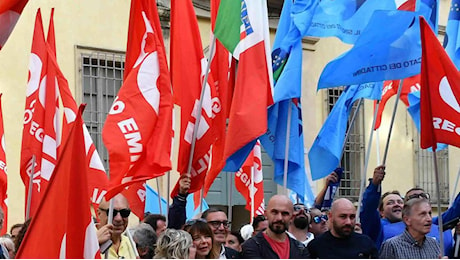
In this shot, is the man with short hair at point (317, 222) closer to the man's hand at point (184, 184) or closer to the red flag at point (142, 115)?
the man's hand at point (184, 184)

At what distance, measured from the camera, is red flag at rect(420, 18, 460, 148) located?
9.27 metres

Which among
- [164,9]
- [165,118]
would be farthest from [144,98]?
[164,9]

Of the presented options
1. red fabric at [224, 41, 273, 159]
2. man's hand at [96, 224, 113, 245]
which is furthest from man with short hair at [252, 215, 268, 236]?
man's hand at [96, 224, 113, 245]

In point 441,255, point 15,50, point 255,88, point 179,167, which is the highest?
point 15,50

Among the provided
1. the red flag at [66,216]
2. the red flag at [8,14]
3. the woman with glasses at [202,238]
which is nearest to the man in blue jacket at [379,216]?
the woman with glasses at [202,238]

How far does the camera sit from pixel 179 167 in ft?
32.5

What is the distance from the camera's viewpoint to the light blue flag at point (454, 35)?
12.1 metres

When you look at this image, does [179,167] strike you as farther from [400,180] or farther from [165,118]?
[400,180]

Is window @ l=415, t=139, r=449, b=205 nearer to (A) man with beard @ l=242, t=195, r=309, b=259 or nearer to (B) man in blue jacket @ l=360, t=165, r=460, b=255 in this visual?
(B) man in blue jacket @ l=360, t=165, r=460, b=255

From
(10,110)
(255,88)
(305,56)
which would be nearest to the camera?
(255,88)

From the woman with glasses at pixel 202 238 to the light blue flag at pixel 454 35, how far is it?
15.2 feet

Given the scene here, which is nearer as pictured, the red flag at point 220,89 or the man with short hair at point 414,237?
the man with short hair at point 414,237

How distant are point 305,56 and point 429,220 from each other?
1101 cm

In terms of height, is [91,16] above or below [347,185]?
above
